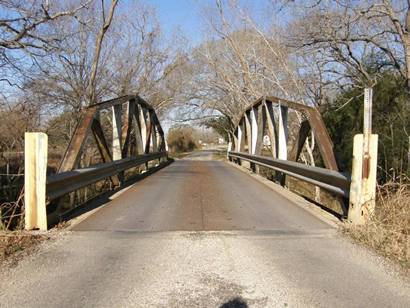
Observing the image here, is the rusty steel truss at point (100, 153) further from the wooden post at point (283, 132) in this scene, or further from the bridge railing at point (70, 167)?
the wooden post at point (283, 132)

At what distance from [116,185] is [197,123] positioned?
3569cm

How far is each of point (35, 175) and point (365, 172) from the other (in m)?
4.16

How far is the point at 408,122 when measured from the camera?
17.2 meters

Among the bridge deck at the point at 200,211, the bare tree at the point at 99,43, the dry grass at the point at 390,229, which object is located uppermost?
the bare tree at the point at 99,43

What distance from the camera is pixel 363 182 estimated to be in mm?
5477

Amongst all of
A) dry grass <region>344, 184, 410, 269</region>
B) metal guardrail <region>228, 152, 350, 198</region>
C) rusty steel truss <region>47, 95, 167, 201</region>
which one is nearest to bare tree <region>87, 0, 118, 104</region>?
rusty steel truss <region>47, 95, 167, 201</region>

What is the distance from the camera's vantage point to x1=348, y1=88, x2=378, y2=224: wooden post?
5461 mm

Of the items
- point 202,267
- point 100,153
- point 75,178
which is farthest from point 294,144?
point 202,267

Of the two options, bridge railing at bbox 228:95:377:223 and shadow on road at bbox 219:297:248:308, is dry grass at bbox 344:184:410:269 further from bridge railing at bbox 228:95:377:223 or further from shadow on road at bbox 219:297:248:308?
shadow on road at bbox 219:297:248:308

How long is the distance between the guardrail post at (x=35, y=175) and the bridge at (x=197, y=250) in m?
0.01

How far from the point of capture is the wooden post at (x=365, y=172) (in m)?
5.46

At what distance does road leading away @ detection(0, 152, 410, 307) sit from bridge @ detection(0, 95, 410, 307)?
1 cm

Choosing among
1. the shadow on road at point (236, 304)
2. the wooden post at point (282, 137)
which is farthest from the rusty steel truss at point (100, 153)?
the wooden post at point (282, 137)

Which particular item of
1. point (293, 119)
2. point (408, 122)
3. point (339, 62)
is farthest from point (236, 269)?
point (293, 119)
